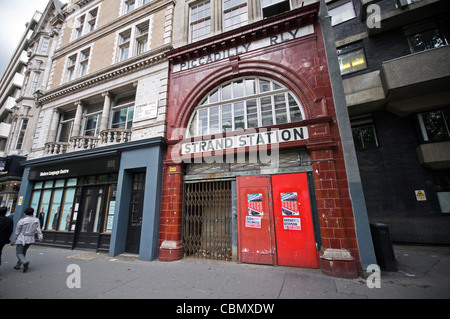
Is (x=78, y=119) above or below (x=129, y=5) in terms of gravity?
below

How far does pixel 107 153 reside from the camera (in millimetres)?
8570

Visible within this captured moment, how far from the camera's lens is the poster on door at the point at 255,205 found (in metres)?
6.34

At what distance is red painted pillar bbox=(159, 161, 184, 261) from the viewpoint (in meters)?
6.82

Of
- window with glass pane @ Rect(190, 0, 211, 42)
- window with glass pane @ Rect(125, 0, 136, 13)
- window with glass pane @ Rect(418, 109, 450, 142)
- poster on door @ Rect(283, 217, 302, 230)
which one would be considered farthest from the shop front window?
window with glass pane @ Rect(418, 109, 450, 142)

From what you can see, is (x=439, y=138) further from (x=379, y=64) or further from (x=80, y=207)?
(x=80, y=207)

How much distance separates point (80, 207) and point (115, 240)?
330 centimetres

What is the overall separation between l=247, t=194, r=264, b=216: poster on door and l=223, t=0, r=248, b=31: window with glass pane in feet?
25.2

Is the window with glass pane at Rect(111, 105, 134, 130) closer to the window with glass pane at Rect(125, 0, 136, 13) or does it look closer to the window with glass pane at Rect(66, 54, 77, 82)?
the window with glass pane at Rect(66, 54, 77, 82)

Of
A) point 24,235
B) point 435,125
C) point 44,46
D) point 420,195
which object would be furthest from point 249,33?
point 44,46

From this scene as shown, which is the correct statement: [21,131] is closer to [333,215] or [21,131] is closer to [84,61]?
[84,61]

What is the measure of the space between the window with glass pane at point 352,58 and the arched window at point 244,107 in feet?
23.4

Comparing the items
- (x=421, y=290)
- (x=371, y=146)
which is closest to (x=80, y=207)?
(x=421, y=290)

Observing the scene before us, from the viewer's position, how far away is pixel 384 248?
5285mm

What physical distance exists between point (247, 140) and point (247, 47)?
13.3 feet
